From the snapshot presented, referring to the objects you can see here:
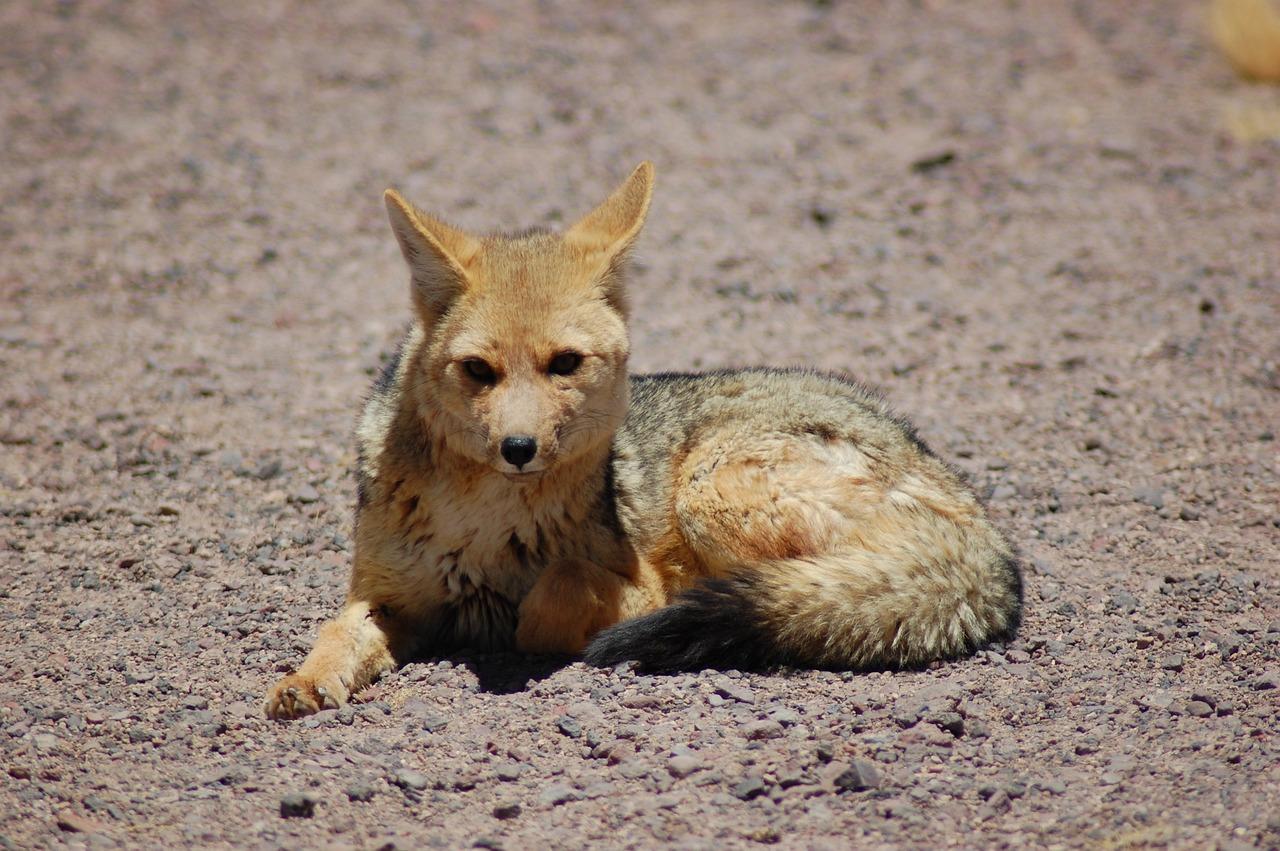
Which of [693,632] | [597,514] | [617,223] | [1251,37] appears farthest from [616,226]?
[1251,37]

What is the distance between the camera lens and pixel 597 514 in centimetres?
541

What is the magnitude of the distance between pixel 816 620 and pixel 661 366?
3735 mm

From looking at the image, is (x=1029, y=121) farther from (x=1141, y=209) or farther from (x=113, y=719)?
(x=113, y=719)

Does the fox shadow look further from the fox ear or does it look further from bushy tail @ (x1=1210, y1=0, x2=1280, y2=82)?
bushy tail @ (x1=1210, y1=0, x2=1280, y2=82)

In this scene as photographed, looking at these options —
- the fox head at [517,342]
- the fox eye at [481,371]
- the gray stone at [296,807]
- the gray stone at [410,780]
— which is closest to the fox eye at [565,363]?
the fox head at [517,342]

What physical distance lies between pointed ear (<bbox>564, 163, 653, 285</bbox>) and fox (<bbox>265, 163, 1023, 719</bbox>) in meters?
0.01

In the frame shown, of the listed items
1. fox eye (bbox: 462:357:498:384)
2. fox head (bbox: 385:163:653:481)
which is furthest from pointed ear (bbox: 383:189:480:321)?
fox eye (bbox: 462:357:498:384)

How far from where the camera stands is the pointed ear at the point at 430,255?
16.3 ft

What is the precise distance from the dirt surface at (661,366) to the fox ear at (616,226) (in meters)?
1.76

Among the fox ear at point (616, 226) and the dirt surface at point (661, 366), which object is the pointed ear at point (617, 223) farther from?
the dirt surface at point (661, 366)

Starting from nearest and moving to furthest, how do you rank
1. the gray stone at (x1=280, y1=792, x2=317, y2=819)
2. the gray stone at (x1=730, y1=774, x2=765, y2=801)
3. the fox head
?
the gray stone at (x1=280, y1=792, x2=317, y2=819) < the gray stone at (x1=730, y1=774, x2=765, y2=801) < the fox head

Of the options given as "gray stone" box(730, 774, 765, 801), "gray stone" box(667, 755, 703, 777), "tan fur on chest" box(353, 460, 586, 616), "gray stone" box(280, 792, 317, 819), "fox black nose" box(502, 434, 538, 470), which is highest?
"fox black nose" box(502, 434, 538, 470)

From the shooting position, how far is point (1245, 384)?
7.77 metres

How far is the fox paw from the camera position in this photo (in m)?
4.63
